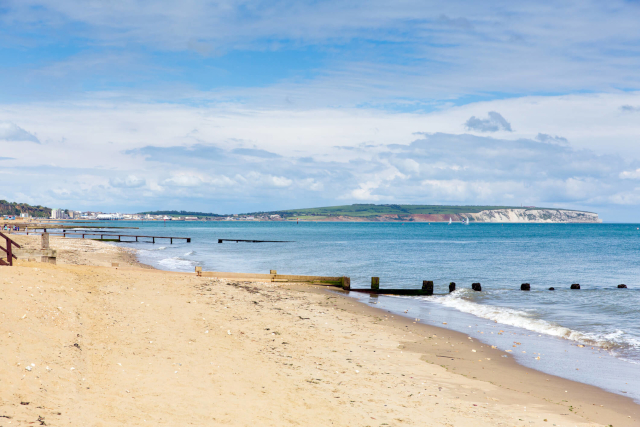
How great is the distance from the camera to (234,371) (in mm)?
10312

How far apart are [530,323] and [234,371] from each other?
1376 centimetres

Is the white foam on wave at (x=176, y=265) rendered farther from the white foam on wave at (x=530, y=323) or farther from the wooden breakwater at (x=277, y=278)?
the white foam on wave at (x=530, y=323)

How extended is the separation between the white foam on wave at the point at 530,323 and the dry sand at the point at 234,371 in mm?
4213

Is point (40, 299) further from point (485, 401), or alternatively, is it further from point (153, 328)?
point (485, 401)

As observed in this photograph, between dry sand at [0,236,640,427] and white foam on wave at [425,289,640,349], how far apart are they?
4213 mm

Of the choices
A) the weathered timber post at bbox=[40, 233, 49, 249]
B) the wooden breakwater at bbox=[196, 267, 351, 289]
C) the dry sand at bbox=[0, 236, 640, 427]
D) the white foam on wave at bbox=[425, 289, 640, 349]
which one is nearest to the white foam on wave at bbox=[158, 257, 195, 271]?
the wooden breakwater at bbox=[196, 267, 351, 289]

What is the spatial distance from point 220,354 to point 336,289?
15666 millimetres

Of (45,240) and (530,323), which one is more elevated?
(45,240)

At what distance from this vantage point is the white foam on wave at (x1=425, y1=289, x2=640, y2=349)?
16188 mm

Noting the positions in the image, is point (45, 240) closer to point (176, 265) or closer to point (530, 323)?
point (176, 265)

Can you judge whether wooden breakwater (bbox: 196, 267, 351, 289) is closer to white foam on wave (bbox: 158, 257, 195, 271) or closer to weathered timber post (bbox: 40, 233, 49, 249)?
weathered timber post (bbox: 40, 233, 49, 249)

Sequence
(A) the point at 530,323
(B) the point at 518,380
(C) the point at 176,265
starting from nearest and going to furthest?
1. (B) the point at 518,380
2. (A) the point at 530,323
3. (C) the point at 176,265

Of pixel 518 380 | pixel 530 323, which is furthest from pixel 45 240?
pixel 530 323

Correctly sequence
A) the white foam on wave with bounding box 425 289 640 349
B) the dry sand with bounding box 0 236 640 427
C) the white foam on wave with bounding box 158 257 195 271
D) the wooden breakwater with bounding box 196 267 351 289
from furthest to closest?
the white foam on wave with bounding box 158 257 195 271 < the wooden breakwater with bounding box 196 267 351 289 < the white foam on wave with bounding box 425 289 640 349 < the dry sand with bounding box 0 236 640 427
